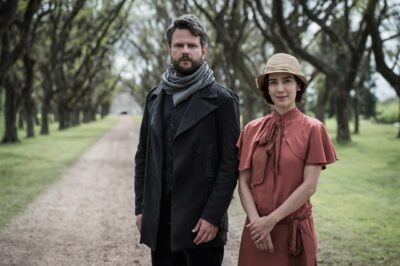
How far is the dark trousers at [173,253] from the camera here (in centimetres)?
321

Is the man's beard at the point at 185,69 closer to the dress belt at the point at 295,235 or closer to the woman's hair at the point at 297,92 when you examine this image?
the woman's hair at the point at 297,92

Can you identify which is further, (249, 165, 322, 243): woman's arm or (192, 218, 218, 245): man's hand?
(192, 218, 218, 245): man's hand

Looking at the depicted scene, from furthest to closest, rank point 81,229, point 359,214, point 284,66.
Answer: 1. point 359,214
2. point 81,229
3. point 284,66

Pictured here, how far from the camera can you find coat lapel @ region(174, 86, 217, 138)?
3.12 m

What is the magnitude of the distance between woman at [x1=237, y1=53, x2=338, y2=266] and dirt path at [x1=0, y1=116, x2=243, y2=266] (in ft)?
9.14

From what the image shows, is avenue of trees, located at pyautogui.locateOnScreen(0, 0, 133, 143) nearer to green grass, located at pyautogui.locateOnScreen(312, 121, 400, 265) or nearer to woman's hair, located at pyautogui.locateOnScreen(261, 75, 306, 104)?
green grass, located at pyautogui.locateOnScreen(312, 121, 400, 265)

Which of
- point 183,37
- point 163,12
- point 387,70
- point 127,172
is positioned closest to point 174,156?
point 183,37

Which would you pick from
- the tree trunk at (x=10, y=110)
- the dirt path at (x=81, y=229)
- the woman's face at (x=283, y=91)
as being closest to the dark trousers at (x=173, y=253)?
the woman's face at (x=283, y=91)

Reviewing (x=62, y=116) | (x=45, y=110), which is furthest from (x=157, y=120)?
(x=62, y=116)

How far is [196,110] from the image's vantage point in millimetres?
3148

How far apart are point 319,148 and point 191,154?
76 centimetres

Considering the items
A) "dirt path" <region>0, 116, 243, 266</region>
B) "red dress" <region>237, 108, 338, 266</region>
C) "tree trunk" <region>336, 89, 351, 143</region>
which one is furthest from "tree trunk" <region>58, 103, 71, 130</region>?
"red dress" <region>237, 108, 338, 266</region>

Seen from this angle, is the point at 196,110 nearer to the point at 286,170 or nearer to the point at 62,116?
the point at 286,170

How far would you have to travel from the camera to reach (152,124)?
3.28 meters
